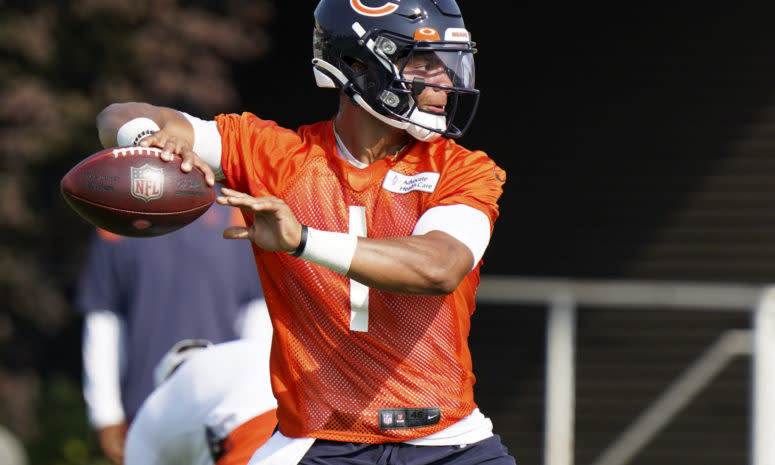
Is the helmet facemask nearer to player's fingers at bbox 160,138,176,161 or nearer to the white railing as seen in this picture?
player's fingers at bbox 160,138,176,161

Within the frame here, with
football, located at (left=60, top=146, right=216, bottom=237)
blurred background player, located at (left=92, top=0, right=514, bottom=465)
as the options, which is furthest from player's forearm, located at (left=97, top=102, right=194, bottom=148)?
football, located at (left=60, top=146, right=216, bottom=237)

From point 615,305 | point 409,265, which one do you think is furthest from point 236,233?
point 615,305

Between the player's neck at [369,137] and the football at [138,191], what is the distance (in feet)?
1.54

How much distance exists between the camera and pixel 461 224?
10.8 feet

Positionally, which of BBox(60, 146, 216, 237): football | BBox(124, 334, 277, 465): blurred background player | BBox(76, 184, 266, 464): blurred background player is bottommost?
BBox(124, 334, 277, 465): blurred background player

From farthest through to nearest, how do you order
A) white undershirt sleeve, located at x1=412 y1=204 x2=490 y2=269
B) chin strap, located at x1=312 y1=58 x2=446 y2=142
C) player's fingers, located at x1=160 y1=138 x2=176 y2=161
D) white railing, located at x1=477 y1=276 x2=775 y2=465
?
1. white railing, located at x1=477 y1=276 x2=775 y2=465
2. chin strap, located at x1=312 y1=58 x2=446 y2=142
3. player's fingers, located at x1=160 y1=138 x2=176 y2=161
4. white undershirt sleeve, located at x1=412 y1=204 x2=490 y2=269

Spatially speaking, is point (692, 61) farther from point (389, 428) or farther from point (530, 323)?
point (389, 428)

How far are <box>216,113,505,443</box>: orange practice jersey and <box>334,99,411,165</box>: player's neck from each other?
0.07 m

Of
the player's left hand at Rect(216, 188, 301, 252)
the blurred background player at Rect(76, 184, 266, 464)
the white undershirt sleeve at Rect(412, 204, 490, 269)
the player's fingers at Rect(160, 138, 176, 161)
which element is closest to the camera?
the player's left hand at Rect(216, 188, 301, 252)

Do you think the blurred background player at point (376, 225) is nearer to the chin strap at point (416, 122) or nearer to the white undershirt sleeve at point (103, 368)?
the chin strap at point (416, 122)

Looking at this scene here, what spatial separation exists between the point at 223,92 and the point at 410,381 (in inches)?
189

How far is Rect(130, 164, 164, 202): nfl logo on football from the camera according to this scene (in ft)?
11.0

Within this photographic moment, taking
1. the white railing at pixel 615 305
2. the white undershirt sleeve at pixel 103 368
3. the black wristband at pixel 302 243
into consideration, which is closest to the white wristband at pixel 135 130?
the black wristband at pixel 302 243

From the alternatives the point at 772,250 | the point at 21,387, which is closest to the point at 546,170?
the point at 772,250
